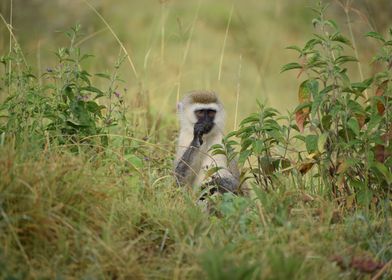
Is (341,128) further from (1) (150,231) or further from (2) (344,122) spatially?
(1) (150,231)

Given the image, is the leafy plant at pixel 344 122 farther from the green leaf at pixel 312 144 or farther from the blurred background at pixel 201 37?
the blurred background at pixel 201 37

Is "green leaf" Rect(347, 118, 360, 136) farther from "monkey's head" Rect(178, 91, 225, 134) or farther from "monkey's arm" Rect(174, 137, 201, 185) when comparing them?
"monkey's head" Rect(178, 91, 225, 134)

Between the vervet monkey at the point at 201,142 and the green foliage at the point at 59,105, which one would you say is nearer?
the green foliage at the point at 59,105

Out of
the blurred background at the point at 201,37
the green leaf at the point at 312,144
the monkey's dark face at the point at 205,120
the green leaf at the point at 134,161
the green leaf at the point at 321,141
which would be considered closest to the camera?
the green leaf at the point at 321,141

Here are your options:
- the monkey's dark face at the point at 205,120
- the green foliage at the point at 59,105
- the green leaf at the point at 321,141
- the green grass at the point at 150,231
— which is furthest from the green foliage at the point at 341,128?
the green foliage at the point at 59,105

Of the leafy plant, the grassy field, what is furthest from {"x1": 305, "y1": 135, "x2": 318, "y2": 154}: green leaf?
the grassy field

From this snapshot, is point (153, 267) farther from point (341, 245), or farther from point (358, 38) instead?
point (358, 38)

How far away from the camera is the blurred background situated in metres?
10.6

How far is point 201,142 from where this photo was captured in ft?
19.5

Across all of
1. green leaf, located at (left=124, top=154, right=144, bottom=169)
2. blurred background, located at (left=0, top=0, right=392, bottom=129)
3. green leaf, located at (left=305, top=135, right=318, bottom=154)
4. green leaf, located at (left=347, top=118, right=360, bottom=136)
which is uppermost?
blurred background, located at (left=0, top=0, right=392, bottom=129)

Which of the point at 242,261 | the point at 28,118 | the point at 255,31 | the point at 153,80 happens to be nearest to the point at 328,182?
the point at 242,261

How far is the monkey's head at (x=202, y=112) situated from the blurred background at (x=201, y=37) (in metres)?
2.93

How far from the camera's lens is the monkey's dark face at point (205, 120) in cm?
598

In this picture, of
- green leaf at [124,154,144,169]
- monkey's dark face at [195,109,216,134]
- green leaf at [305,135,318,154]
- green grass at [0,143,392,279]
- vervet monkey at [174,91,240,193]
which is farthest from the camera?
monkey's dark face at [195,109,216,134]
